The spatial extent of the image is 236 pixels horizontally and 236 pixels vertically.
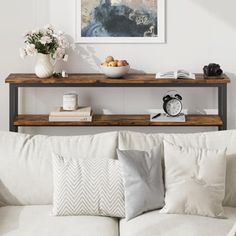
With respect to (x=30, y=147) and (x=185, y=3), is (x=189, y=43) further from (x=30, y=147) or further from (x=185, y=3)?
(x=30, y=147)

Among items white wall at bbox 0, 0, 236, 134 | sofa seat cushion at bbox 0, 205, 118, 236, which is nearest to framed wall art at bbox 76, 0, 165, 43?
white wall at bbox 0, 0, 236, 134

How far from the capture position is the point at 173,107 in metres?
5.60

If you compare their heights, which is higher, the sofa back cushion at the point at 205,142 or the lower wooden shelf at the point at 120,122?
the lower wooden shelf at the point at 120,122

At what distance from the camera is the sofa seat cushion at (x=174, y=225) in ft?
12.9

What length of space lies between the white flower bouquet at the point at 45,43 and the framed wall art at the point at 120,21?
0.76 feet

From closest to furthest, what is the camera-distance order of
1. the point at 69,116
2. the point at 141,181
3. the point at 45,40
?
the point at 141,181 < the point at 45,40 < the point at 69,116

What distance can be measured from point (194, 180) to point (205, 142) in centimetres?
30

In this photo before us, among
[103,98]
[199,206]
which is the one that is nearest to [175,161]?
[199,206]

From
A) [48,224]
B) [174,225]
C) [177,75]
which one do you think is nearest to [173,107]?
[177,75]

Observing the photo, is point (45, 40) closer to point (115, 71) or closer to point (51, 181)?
point (115, 71)

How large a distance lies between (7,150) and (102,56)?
1.60m

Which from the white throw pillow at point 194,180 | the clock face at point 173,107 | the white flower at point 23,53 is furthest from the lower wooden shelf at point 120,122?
the white throw pillow at point 194,180

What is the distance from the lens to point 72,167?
4.23 meters

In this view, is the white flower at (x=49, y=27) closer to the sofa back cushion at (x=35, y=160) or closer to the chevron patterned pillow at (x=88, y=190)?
the sofa back cushion at (x=35, y=160)
